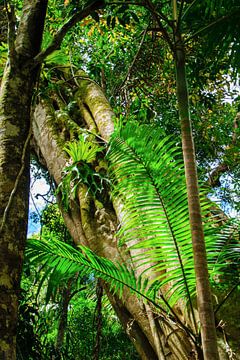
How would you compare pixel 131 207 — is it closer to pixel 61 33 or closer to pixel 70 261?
pixel 70 261

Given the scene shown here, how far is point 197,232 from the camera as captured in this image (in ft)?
3.79

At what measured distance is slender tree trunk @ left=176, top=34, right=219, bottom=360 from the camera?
103 centimetres

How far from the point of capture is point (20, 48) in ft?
5.96

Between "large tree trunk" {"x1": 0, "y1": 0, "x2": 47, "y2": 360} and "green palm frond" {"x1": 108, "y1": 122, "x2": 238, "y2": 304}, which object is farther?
"green palm frond" {"x1": 108, "y1": 122, "x2": 238, "y2": 304}

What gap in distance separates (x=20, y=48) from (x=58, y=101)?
2.38m

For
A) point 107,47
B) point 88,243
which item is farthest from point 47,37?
point 88,243

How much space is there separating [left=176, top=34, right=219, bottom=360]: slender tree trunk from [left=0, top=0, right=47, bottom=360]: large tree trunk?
0.58 metres

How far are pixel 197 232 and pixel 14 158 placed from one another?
2.62ft

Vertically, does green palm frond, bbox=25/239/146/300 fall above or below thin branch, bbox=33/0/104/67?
below

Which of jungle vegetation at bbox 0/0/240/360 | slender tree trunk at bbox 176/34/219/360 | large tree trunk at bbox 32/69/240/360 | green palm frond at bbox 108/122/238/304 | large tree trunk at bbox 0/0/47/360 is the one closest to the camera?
slender tree trunk at bbox 176/34/219/360

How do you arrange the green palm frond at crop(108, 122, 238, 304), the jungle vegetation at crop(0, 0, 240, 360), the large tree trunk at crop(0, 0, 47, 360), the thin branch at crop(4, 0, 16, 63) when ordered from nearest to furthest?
the large tree trunk at crop(0, 0, 47, 360) < the jungle vegetation at crop(0, 0, 240, 360) < the thin branch at crop(4, 0, 16, 63) < the green palm frond at crop(108, 122, 238, 304)

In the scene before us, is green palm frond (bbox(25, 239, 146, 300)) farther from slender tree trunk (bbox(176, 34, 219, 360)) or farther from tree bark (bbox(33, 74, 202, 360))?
slender tree trunk (bbox(176, 34, 219, 360))

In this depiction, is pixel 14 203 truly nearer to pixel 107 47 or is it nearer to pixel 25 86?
pixel 25 86

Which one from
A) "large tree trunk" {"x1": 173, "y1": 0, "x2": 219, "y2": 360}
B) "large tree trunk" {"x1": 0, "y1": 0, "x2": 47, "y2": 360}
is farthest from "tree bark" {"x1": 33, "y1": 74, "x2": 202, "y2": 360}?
"large tree trunk" {"x1": 173, "y1": 0, "x2": 219, "y2": 360}
